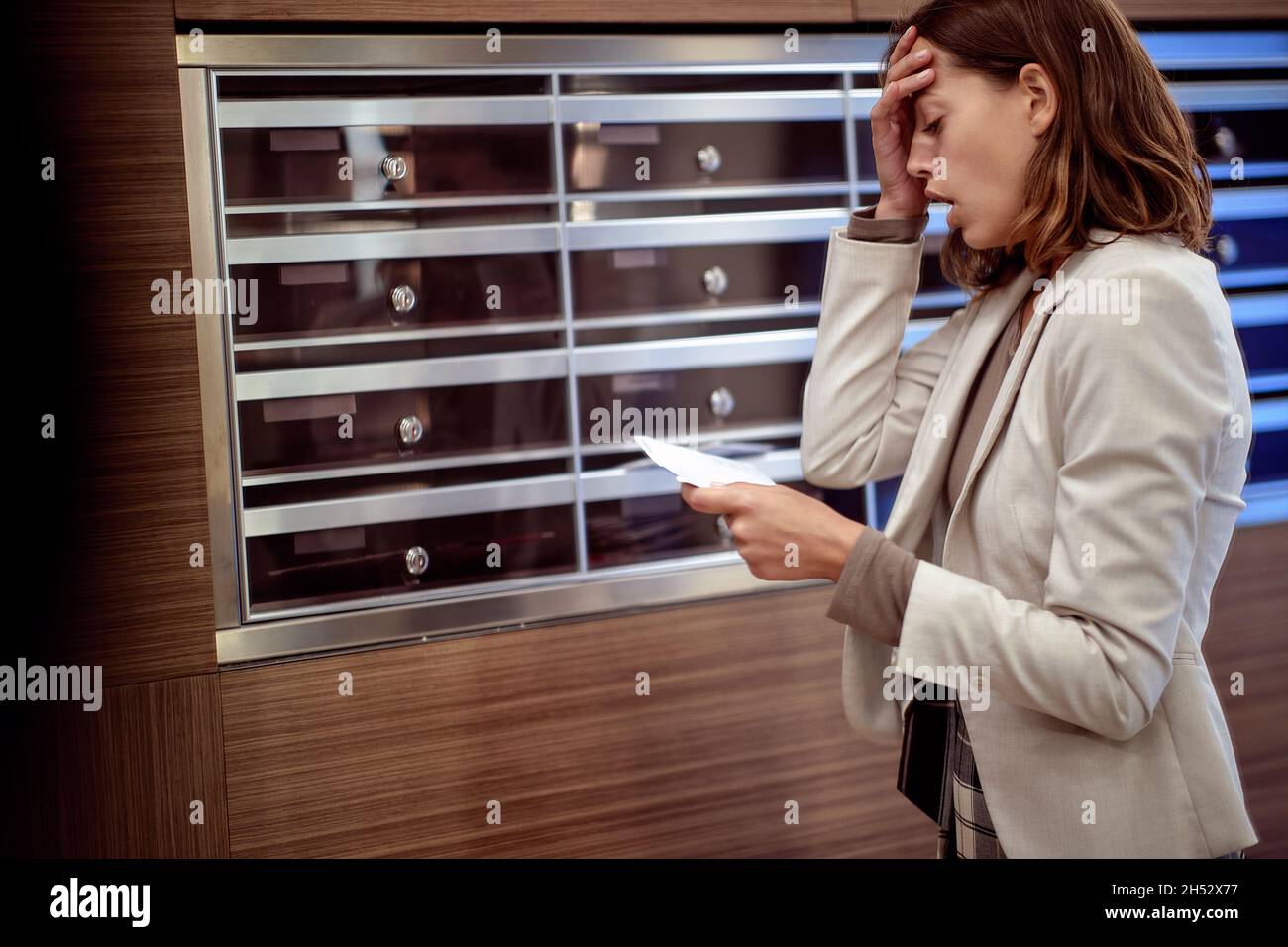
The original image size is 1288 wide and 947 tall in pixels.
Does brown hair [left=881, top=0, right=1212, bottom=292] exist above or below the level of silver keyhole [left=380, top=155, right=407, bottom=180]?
below

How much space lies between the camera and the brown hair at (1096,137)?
0.99 metres

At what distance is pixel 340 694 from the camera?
5.64 feet

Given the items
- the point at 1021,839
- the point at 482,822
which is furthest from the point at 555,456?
the point at 1021,839

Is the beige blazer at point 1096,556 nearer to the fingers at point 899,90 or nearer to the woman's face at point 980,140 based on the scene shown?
the woman's face at point 980,140

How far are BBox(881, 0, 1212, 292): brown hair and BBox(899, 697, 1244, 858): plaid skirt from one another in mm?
499

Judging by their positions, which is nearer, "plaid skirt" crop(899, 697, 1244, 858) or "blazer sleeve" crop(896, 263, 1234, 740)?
"blazer sleeve" crop(896, 263, 1234, 740)

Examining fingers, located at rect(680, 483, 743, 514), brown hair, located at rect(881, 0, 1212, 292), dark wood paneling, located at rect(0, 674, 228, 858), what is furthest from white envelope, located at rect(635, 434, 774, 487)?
dark wood paneling, located at rect(0, 674, 228, 858)

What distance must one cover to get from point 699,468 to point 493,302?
0.80m

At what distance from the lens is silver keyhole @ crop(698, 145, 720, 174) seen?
6.43ft

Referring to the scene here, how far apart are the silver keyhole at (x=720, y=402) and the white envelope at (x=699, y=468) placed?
2.51 ft

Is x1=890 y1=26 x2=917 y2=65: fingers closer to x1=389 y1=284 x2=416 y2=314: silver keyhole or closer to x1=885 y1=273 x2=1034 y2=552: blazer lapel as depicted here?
x1=885 y1=273 x2=1034 y2=552: blazer lapel

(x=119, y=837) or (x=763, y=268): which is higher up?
(x=763, y=268)
